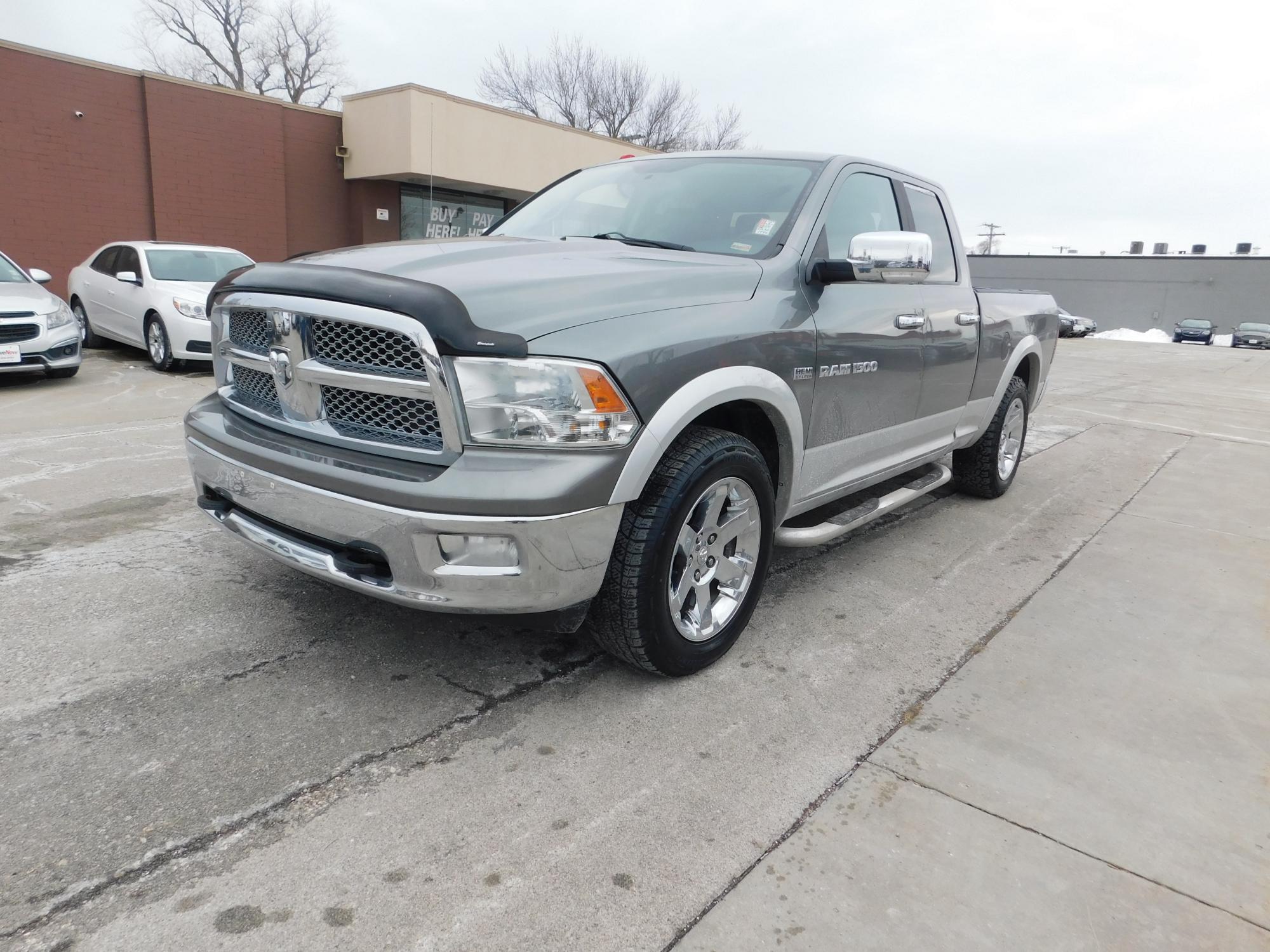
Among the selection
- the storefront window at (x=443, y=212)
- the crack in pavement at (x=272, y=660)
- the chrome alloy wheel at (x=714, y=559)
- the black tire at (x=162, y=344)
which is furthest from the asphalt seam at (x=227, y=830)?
the storefront window at (x=443, y=212)

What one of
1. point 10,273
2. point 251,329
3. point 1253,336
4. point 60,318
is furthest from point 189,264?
point 1253,336

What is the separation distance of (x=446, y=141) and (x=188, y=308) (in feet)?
26.6

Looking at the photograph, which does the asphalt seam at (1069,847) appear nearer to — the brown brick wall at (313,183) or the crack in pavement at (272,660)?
the crack in pavement at (272,660)

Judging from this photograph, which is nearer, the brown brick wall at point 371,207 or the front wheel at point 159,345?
the front wheel at point 159,345

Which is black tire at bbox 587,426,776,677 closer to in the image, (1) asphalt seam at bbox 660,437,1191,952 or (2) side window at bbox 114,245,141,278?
(1) asphalt seam at bbox 660,437,1191,952

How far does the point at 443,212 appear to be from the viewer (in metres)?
18.4

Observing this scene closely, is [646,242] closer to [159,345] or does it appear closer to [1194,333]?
[159,345]

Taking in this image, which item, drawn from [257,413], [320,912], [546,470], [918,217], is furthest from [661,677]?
[918,217]

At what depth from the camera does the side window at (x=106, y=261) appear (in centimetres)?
1059

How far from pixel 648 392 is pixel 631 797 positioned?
1101mm

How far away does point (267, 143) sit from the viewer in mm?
15758

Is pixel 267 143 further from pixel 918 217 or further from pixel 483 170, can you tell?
pixel 918 217

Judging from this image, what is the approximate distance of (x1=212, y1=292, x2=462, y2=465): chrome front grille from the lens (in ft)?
7.58

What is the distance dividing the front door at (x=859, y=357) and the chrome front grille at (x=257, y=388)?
1.86 m
